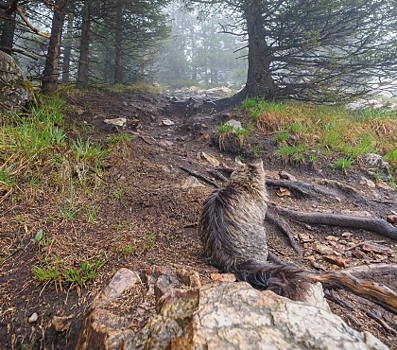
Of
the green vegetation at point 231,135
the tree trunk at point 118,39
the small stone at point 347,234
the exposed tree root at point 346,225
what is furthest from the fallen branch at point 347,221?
the tree trunk at point 118,39

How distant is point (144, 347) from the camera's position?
3.43 ft

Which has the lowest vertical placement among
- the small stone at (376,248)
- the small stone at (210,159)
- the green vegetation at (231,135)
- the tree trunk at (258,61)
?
the small stone at (376,248)

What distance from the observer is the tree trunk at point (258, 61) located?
8.09m

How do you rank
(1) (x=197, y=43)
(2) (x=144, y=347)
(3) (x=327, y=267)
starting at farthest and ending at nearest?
(1) (x=197, y=43) < (3) (x=327, y=267) < (2) (x=144, y=347)

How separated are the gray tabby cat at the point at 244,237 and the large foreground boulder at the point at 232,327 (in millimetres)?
538

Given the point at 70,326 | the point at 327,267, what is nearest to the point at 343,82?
the point at 327,267

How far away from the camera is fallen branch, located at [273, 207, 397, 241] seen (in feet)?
12.0

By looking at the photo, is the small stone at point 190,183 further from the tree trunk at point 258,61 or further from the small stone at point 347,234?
the tree trunk at point 258,61

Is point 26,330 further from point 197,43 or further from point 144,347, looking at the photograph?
point 197,43

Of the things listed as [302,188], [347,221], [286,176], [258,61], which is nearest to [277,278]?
[347,221]

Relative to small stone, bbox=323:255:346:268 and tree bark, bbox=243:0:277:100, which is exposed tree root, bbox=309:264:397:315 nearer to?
small stone, bbox=323:255:346:268

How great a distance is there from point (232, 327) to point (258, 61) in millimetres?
8807

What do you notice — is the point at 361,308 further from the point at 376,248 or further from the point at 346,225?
the point at 346,225

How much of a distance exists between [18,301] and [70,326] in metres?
0.48
